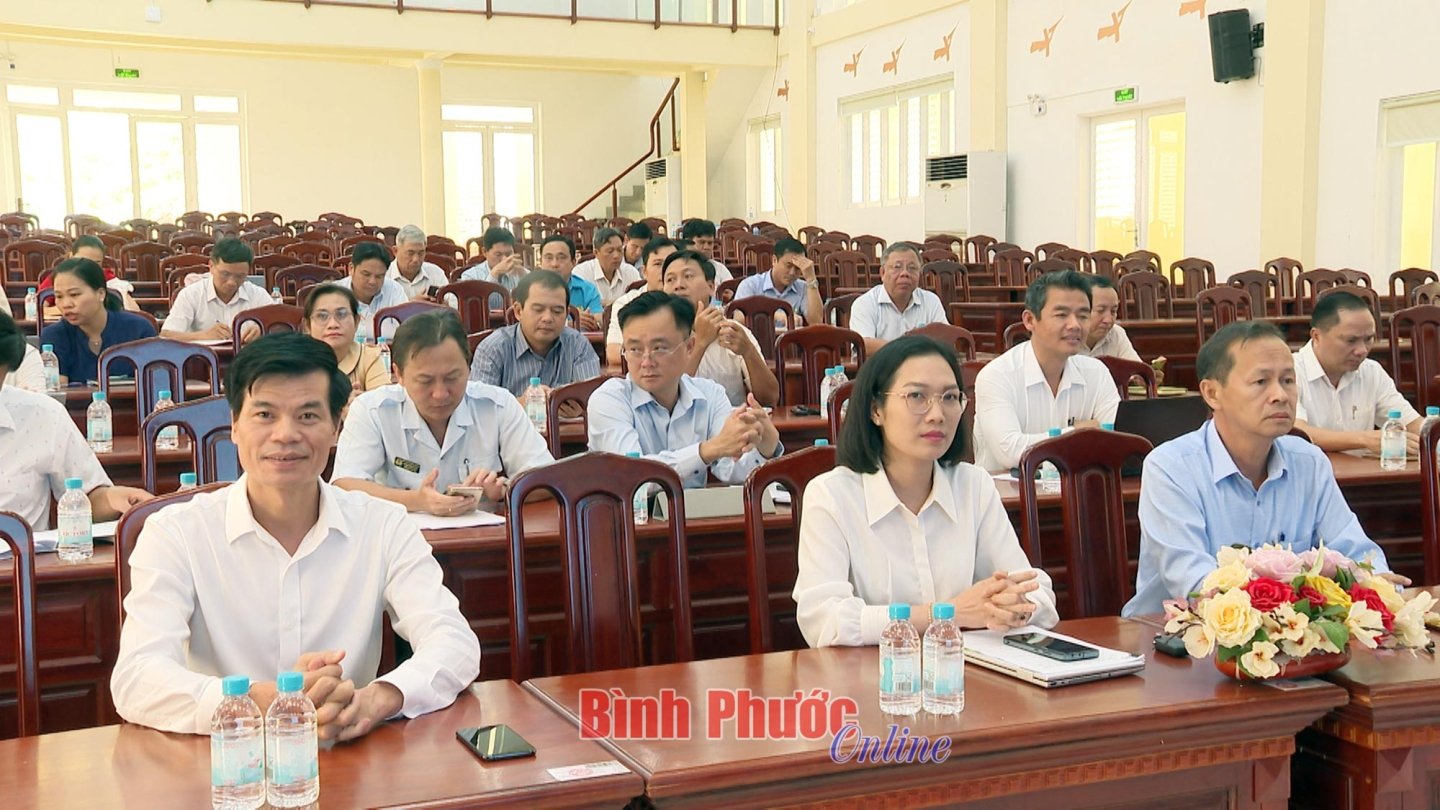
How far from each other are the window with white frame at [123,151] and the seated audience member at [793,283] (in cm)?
1134

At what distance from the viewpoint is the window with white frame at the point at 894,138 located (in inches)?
529

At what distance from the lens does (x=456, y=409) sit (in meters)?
3.19

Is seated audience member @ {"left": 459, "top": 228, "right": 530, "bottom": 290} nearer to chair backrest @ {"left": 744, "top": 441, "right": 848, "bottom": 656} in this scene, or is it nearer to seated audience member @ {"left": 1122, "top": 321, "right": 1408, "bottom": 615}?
chair backrest @ {"left": 744, "top": 441, "right": 848, "bottom": 656}

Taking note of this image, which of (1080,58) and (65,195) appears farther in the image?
(65,195)

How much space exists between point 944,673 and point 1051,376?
241 centimetres

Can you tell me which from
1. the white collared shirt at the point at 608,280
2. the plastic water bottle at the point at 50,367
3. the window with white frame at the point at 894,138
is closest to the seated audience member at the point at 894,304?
the white collared shirt at the point at 608,280

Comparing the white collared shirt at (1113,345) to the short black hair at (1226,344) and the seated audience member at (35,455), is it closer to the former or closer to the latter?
the short black hair at (1226,344)

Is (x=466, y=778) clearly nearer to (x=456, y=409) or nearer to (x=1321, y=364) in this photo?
(x=456, y=409)

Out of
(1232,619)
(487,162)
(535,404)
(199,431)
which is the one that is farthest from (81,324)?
(487,162)

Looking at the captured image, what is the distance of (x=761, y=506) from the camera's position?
247 centimetres

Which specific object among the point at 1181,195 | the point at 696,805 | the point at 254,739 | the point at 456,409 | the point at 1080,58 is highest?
the point at 1080,58

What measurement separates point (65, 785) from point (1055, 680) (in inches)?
48.1

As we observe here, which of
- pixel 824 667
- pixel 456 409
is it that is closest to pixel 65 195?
pixel 456 409

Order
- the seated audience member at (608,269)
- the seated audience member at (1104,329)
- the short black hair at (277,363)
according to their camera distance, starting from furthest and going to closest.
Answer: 1. the seated audience member at (608,269)
2. the seated audience member at (1104,329)
3. the short black hair at (277,363)
